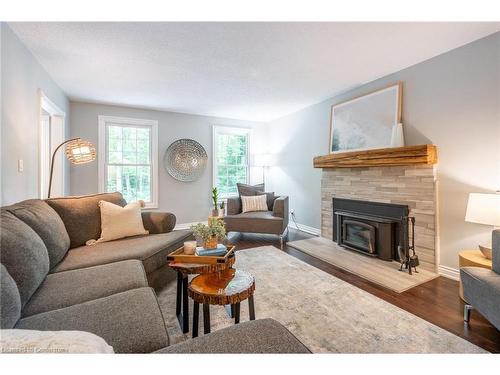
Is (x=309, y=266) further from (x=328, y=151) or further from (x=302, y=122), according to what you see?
(x=302, y=122)

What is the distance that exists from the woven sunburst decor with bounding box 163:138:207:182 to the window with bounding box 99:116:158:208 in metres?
0.28

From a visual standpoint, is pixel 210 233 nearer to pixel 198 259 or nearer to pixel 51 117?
pixel 198 259

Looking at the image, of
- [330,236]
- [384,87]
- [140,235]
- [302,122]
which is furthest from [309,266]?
[302,122]

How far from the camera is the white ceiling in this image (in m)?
2.01

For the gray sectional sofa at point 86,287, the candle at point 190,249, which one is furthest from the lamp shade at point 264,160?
the candle at point 190,249

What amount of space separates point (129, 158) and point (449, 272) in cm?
502

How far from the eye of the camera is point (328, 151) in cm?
385

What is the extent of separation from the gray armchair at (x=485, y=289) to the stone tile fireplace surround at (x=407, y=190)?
95 centimetres

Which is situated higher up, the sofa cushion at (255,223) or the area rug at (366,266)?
the sofa cushion at (255,223)

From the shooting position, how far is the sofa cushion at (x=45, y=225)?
151cm

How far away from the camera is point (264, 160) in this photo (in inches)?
208

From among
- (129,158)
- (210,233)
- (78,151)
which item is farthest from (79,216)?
(129,158)

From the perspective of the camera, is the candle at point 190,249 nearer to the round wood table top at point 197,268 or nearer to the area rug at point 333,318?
the round wood table top at point 197,268
